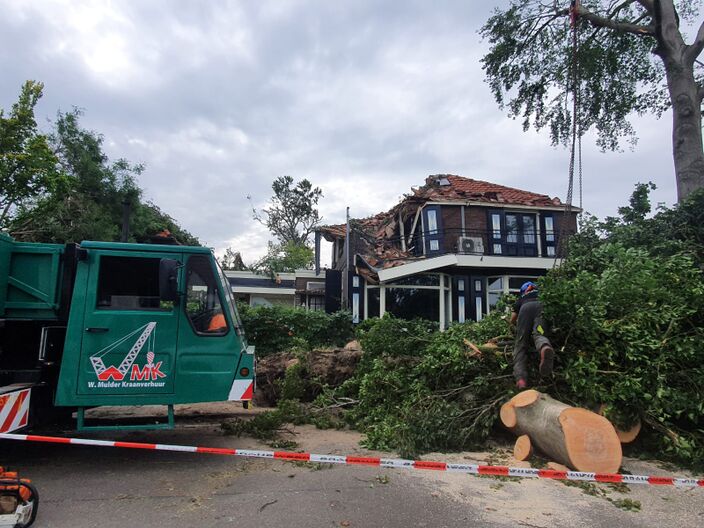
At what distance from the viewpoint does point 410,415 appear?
18.5ft

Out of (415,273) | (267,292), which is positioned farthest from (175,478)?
(267,292)

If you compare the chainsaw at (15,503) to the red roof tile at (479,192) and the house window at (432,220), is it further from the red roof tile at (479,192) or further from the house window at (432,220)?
the red roof tile at (479,192)

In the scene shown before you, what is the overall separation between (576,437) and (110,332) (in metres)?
4.76

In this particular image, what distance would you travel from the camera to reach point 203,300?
5.01 meters

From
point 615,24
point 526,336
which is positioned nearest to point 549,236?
point 615,24

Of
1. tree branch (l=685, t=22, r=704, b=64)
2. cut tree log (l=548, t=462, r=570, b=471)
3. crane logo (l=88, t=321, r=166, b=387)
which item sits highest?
tree branch (l=685, t=22, r=704, b=64)

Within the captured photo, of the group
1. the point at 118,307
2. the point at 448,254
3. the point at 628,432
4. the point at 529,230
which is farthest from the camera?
the point at 529,230

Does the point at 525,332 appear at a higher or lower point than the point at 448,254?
lower

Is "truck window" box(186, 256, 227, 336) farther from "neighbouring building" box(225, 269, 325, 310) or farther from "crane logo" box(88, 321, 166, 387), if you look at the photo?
"neighbouring building" box(225, 269, 325, 310)

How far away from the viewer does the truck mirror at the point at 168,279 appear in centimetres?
445

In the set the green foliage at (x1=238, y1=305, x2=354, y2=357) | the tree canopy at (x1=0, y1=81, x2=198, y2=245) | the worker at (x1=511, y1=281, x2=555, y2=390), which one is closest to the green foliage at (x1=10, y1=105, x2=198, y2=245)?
the tree canopy at (x1=0, y1=81, x2=198, y2=245)

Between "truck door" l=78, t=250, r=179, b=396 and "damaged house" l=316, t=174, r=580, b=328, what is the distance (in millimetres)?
10678

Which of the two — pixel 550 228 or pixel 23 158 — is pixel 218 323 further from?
pixel 550 228

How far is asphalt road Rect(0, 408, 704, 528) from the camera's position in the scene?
365 centimetres
